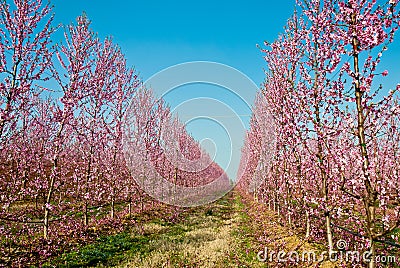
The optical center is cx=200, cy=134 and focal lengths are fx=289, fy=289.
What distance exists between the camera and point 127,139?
19.2 meters

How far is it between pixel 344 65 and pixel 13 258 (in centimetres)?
1054

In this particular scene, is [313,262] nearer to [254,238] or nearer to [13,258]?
[254,238]

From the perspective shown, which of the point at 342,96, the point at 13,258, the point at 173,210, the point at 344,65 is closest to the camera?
the point at 344,65

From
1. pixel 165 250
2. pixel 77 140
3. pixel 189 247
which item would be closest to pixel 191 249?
pixel 189 247

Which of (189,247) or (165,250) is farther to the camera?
(189,247)

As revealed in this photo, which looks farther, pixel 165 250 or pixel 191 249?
pixel 191 249

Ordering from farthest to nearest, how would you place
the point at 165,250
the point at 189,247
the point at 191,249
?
the point at 189,247, the point at 191,249, the point at 165,250

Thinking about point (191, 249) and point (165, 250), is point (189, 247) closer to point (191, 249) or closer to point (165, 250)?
point (191, 249)

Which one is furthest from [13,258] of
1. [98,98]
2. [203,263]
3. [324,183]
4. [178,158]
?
[178,158]

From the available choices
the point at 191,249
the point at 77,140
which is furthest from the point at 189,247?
the point at 77,140

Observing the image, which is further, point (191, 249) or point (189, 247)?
point (189, 247)

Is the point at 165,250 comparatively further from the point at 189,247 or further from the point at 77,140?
the point at 77,140

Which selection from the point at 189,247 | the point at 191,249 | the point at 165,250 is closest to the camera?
the point at 165,250

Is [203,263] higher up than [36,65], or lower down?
lower down
